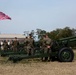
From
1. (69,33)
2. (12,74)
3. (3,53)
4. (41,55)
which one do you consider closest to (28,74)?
(12,74)

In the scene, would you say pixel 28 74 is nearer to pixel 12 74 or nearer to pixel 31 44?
pixel 12 74

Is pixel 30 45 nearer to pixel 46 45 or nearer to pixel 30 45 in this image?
pixel 30 45

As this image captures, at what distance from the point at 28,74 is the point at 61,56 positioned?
5.69 meters

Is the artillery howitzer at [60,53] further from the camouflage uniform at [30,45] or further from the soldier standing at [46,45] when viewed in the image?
the camouflage uniform at [30,45]

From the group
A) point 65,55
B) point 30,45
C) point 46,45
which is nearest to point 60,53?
point 65,55

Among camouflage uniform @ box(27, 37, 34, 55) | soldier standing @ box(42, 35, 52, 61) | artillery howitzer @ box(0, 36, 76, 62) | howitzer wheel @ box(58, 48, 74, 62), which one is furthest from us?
camouflage uniform @ box(27, 37, 34, 55)

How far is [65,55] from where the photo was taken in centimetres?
1759

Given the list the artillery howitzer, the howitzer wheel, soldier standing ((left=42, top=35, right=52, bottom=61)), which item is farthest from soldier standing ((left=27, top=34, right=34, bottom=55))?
the howitzer wheel

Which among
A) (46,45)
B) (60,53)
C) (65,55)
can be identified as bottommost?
(65,55)

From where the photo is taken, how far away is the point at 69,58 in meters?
17.6

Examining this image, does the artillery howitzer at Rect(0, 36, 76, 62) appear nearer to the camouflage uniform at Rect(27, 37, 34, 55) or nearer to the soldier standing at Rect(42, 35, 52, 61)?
the soldier standing at Rect(42, 35, 52, 61)

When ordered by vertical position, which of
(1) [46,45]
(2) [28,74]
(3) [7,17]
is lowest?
(2) [28,74]

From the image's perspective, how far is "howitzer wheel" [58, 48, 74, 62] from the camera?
17453 mm

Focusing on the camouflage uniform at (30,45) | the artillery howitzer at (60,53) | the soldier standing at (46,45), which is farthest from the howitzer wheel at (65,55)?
the camouflage uniform at (30,45)
